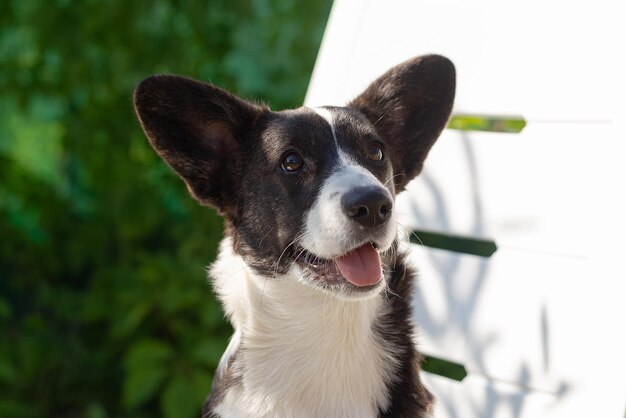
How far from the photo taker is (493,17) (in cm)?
243

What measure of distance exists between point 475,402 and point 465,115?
0.84 m

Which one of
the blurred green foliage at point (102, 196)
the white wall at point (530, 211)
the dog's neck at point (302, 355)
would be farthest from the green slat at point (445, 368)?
the blurred green foliage at point (102, 196)

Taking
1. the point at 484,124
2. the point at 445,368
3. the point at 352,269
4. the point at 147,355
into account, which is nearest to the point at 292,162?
the point at 352,269

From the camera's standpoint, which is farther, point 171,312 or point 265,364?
point 171,312

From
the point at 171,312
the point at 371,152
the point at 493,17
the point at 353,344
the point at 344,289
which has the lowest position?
the point at 171,312

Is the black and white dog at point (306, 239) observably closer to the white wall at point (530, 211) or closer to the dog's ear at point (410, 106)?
the dog's ear at point (410, 106)

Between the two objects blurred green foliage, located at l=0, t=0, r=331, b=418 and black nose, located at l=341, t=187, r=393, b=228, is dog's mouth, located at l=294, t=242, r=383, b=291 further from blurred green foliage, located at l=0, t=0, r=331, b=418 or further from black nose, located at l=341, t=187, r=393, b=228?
blurred green foliage, located at l=0, t=0, r=331, b=418

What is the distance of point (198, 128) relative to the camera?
203 cm

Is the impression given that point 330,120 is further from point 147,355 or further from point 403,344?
point 147,355

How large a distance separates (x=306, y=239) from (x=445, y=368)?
79 cm

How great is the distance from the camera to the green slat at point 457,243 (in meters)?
2.38

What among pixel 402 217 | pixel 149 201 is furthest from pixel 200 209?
pixel 402 217

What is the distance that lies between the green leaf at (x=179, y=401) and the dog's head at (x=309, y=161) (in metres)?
1.42

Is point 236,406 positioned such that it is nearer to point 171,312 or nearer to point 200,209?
point 171,312
